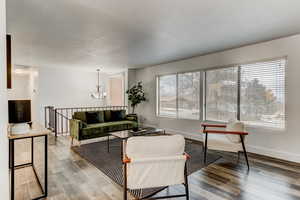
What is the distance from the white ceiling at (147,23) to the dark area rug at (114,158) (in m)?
2.40

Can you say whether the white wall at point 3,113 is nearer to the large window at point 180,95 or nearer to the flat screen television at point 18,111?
the flat screen television at point 18,111

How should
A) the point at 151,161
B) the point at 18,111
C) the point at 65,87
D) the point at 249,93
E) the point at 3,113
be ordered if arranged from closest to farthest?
1. the point at 3,113
2. the point at 151,161
3. the point at 18,111
4. the point at 249,93
5. the point at 65,87

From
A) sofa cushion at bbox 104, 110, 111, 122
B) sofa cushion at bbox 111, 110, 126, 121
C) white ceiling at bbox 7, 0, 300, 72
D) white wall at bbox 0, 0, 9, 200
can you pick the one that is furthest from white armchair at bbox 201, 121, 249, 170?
sofa cushion at bbox 104, 110, 111, 122

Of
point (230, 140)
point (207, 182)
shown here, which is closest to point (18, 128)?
point (207, 182)

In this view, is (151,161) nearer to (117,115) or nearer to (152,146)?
(152,146)

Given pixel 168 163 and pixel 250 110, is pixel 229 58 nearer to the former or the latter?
pixel 250 110

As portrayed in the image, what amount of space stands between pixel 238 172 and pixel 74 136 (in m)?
3.82

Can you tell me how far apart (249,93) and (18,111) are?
4250 mm

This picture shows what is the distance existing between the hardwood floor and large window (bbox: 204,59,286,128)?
97cm

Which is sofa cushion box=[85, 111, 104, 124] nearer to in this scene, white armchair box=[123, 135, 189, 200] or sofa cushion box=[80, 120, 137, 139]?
sofa cushion box=[80, 120, 137, 139]

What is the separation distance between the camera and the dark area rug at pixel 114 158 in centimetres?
246

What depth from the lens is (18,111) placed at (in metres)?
1.94

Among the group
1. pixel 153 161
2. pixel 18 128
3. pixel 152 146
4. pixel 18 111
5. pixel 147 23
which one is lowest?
pixel 153 161

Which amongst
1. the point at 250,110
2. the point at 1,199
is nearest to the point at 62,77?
the point at 1,199
